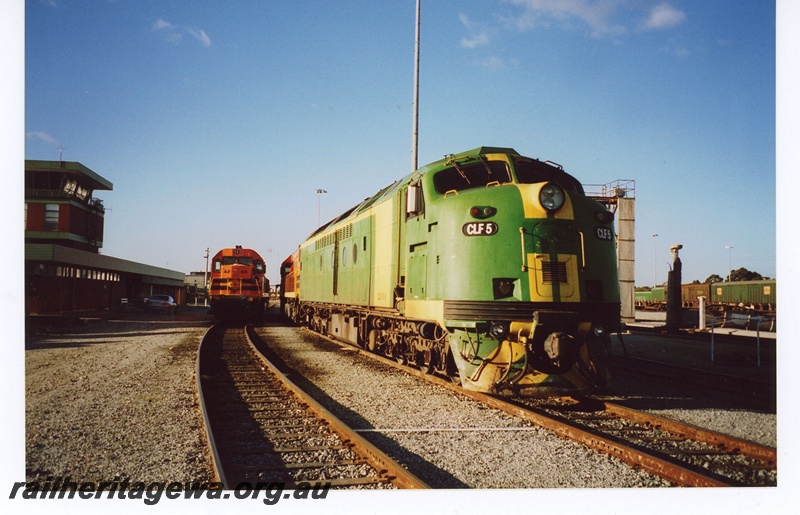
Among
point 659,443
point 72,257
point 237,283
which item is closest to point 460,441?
point 659,443

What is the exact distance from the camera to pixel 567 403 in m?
7.52

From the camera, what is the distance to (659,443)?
570 centimetres

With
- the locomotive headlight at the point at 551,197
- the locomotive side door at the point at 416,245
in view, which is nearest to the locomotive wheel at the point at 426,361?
the locomotive side door at the point at 416,245

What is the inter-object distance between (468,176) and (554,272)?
202 centimetres

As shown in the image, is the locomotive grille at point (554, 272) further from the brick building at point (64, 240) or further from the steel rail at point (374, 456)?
the brick building at point (64, 240)

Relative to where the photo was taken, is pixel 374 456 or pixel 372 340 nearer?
pixel 374 456

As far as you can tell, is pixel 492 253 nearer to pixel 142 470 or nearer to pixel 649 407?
pixel 649 407

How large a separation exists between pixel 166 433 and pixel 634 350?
12.6 m

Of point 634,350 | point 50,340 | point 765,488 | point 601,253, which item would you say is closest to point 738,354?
point 634,350

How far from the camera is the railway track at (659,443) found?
478cm

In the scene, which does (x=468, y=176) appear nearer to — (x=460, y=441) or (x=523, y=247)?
(x=523, y=247)

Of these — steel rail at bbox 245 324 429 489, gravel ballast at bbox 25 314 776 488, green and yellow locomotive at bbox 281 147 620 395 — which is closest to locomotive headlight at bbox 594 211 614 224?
green and yellow locomotive at bbox 281 147 620 395

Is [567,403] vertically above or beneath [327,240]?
beneath

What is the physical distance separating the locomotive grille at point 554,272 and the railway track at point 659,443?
1.67 metres
